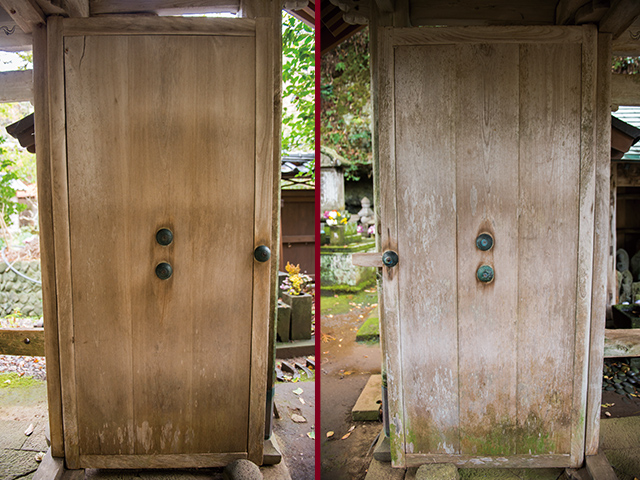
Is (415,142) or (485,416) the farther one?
(485,416)

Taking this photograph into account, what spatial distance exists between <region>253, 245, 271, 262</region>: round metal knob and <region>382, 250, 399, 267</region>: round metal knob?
1.98 feet

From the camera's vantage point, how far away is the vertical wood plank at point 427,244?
1926mm

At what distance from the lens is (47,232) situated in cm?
193

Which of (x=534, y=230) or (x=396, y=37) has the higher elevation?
(x=396, y=37)

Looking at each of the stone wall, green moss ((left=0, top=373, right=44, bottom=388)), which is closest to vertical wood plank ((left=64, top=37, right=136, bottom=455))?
green moss ((left=0, top=373, right=44, bottom=388))

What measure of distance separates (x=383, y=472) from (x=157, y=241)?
1.87 meters

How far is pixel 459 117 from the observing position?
1.93 m

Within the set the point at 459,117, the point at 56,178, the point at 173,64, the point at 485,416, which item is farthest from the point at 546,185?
the point at 56,178

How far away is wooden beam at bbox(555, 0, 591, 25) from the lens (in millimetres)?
1909

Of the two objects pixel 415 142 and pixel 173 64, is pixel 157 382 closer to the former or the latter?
pixel 173 64

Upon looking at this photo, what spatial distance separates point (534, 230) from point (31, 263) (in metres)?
11.0

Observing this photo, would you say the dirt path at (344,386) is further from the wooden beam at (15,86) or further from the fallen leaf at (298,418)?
the wooden beam at (15,86)

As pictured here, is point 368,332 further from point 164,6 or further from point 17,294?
point 17,294

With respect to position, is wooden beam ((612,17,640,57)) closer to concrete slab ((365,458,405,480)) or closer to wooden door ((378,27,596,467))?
wooden door ((378,27,596,467))
